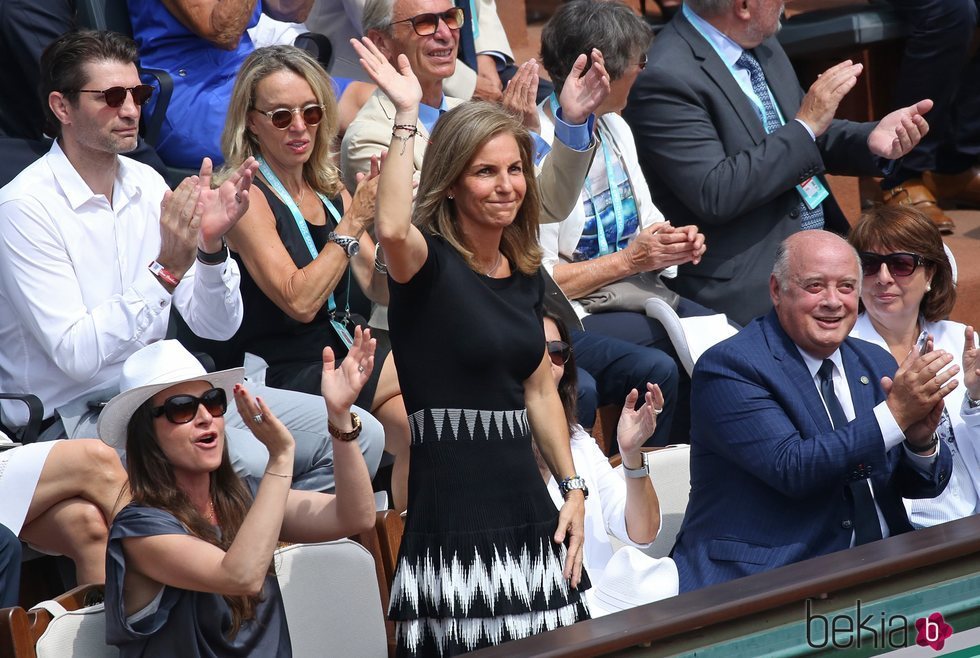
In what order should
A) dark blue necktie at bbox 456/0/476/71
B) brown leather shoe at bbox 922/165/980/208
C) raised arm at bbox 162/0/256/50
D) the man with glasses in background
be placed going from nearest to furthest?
the man with glasses in background → raised arm at bbox 162/0/256/50 → dark blue necktie at bbox 456/0/476/71 → brown leather shoe at bbox 922/165/980/208

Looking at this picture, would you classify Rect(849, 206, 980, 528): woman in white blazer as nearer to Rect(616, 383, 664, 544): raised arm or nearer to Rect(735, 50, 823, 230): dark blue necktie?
Rect(735, 50, 823, 230): dark blue necktie

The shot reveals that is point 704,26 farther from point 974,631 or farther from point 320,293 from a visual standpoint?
point 974,631

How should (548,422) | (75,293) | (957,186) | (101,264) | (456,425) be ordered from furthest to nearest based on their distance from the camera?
(957,186) → (101,264) → (75,293) → (548,422) → (456,425)

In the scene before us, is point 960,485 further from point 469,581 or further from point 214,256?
point 214,256

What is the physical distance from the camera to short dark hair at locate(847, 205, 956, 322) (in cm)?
449

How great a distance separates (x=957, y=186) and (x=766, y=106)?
2.40m

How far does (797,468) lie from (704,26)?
7.85 feet

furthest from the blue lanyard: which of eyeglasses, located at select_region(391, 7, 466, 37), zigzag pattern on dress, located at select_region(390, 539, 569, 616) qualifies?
zigzag pattern on dress, located at select_region(390, 539, 569, 616)

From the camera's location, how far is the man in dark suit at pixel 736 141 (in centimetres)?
514

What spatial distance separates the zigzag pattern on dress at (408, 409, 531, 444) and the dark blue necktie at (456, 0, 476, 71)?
9.81ft

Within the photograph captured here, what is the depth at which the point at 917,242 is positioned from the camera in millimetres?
4492

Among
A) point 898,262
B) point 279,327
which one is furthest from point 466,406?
point 898,262

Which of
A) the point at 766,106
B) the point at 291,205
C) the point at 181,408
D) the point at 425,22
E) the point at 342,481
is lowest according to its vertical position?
the point at 342,481

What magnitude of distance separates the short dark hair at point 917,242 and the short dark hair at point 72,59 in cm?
232
